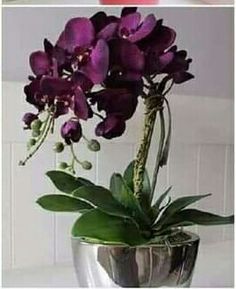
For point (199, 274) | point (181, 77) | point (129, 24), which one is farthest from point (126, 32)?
point (199, 274)

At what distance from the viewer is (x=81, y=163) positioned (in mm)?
870

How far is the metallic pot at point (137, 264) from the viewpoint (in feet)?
2.53

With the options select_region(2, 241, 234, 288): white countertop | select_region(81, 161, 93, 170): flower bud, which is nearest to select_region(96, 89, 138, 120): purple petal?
select_region(81, 161, 93, 170): flower bud

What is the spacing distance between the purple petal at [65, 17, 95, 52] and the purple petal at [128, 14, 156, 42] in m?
0.06

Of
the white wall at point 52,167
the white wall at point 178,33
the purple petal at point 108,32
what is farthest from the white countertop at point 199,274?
the purple petal at point 108,32

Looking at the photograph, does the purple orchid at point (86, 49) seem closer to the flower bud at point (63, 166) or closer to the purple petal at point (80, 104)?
the purple petal at point (80, 104)

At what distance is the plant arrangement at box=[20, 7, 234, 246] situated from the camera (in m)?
0.77

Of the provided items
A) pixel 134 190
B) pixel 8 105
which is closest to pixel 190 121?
pixel 134 190

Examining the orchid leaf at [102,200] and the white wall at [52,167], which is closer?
the orchid leaf at [102,200]

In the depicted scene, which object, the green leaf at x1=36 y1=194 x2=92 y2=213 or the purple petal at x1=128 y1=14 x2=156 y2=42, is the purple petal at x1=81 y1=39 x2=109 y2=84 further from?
the green leaf at x1=36 y1=194 x2=92 y2=213

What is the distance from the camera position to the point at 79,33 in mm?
791

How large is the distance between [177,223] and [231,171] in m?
0.12

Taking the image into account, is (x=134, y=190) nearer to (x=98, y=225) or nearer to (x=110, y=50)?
(x=98, y=225)

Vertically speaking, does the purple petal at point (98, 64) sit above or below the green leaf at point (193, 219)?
above
